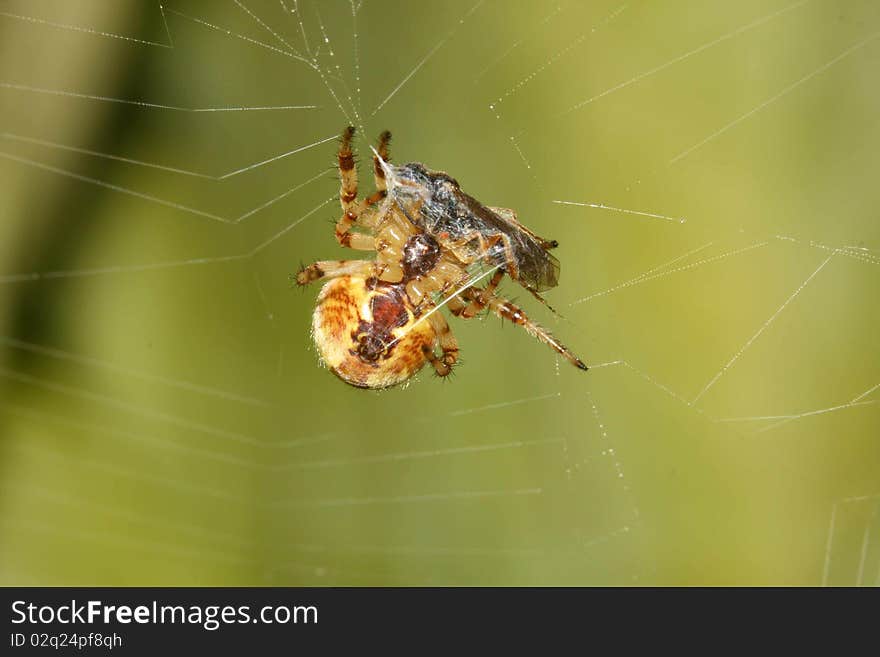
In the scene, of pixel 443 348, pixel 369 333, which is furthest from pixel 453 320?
pixel 369 333

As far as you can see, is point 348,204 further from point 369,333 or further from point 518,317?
point 518,317

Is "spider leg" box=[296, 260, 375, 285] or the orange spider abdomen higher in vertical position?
"spider leg" box=[296, 260, 375, 285]

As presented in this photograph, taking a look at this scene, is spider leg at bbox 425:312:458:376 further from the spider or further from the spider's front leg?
the spider's front leg

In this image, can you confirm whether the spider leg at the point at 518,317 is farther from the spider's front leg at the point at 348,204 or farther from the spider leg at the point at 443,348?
the spider's front leg at the point at 348,204

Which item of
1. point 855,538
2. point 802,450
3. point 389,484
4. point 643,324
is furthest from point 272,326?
point 855,538

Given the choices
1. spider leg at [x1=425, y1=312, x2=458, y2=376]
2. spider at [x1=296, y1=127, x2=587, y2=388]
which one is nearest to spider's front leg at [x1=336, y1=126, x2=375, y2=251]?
spider at [x1=296, y1=127, x2=587, y2=388]

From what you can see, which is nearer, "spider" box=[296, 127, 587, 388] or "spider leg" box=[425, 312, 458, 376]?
"spider" box=[296, 127, 587, 388]
